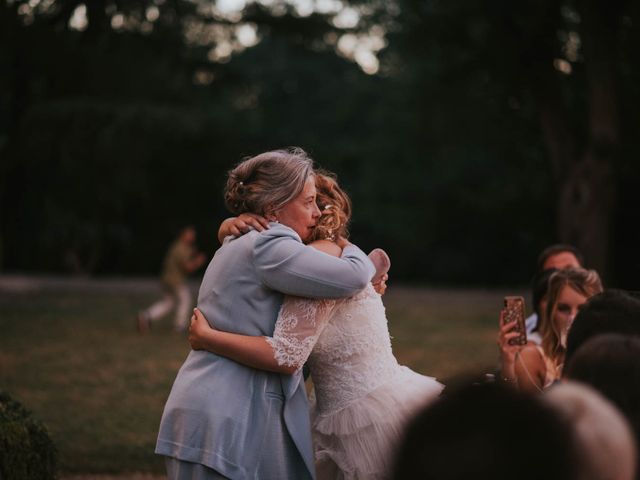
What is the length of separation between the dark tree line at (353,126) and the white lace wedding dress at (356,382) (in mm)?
6343

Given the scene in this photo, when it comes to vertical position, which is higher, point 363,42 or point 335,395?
point 363,42

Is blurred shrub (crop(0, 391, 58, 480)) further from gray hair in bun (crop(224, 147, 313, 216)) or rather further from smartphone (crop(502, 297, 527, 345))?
smartphone (crop(502, 297, 527, 345))

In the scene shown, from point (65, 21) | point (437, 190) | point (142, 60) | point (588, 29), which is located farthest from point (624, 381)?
point (437, 190)

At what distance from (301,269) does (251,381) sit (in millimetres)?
453

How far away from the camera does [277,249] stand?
3682mm

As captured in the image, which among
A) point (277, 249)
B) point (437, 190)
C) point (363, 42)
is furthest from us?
point (363, 42)

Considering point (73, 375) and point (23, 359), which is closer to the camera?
point (73, 375)

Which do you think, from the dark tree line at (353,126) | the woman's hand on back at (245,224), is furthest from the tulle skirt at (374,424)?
the dark tree line at (353,126)

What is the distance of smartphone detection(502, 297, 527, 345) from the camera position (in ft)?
15.4

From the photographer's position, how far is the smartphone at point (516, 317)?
468 cm

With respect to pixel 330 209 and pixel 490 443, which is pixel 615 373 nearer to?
pixel 490 443

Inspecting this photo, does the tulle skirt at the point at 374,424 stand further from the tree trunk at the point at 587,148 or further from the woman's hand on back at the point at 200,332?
the tree trunk at the point at 587,148

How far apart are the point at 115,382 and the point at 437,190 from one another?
32.2 metres

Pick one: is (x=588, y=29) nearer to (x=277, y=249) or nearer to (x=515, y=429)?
(x=277, y=249)
